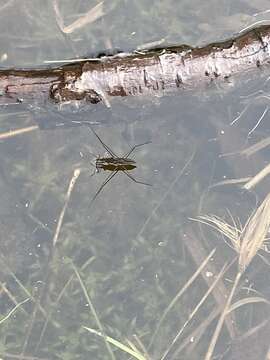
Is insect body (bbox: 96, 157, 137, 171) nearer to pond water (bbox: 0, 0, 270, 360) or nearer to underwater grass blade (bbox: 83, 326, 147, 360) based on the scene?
pond water (bbox: 0, 0, 270, 360)

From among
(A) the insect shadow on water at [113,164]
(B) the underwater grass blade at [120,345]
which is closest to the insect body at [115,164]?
(A) the insect shadow on water at [113,164]

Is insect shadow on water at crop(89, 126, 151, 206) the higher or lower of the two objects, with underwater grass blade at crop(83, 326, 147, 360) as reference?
higher

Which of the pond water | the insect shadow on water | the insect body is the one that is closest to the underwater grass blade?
the pond water

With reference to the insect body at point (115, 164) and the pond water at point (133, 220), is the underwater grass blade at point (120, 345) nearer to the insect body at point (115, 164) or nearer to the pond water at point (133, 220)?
the pond water at point (133, 220)

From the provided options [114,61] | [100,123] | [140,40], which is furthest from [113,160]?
[140,40]

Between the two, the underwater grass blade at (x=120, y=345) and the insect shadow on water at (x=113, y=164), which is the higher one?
the insect shadow on water at (x=113, y=164)

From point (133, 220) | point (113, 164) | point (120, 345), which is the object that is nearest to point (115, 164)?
point (113, 164)

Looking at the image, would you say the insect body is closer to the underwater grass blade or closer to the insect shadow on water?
the insect shadow on water

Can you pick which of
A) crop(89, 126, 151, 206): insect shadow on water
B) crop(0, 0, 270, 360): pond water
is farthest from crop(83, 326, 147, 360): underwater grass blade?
crop(89, 126, 151, 206): insect shadow on water
